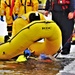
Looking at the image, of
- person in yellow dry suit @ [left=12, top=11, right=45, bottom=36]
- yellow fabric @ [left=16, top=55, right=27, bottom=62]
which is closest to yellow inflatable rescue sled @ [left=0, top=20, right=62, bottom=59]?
yellow fabric @ [left=16, top=55, right=27, bottom=62]

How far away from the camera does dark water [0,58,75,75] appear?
190 inches

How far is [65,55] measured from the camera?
247 inches

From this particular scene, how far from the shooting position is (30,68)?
506 centimetres

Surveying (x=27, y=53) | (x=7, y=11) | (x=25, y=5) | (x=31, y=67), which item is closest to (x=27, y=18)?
(x=27, y=53)

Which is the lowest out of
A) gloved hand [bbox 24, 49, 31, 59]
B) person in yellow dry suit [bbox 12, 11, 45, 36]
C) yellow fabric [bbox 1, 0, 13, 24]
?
gloved hand [bbox 24, 49, 31, 59]

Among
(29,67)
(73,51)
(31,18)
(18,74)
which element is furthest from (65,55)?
(18,74)

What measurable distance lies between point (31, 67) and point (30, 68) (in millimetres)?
60

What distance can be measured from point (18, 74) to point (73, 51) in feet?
6.96

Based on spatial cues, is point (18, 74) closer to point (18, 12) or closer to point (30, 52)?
point (30, 52)

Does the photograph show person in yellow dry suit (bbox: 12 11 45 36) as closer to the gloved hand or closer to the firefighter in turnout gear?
the firefighter in turnout gear

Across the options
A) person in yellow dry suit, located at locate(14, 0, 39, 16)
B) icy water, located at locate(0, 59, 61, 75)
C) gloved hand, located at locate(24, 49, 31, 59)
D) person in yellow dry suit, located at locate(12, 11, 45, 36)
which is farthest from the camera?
person in yellow dry suit, located at locate(14, 0, 39, 16)

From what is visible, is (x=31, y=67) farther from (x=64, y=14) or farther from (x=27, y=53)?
(x=64, y=14)

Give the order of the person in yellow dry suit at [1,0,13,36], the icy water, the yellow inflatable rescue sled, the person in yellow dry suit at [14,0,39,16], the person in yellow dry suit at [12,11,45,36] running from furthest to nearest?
the person in yellow dry suit at [1,0,13,36]
the person in yellow dry suit at [14,0,39,16]
the person in yellow dry suit at [12,11,45,36]
the yellow inflatable rescue sled
the icy water

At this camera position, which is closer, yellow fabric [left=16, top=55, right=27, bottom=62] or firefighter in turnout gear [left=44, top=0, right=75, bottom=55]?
yellow fabric [left=16, top=55, right=27, bottom=62]
